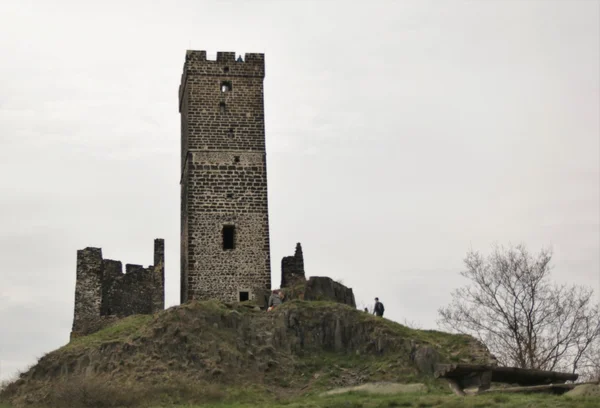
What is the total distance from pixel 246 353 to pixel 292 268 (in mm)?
9743

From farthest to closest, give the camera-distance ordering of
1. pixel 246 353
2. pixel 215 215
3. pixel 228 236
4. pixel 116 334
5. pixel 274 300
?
pixel 228 236 → pixel 215 215 → pixel 274 300 → pixel 116 334 → pixel 246 353

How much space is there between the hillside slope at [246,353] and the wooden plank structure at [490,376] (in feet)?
8.24

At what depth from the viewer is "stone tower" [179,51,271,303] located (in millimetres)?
40906

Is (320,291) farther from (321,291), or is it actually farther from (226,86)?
(226,86)

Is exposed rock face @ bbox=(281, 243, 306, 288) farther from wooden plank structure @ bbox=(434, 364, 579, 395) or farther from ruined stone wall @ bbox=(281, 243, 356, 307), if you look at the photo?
wooden plank structure @ bbox=(434, 364, 579, 395)

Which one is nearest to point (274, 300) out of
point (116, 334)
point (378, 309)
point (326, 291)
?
point (326, 291)

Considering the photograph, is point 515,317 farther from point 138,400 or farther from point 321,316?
point 138,400

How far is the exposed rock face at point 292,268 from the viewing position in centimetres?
4194

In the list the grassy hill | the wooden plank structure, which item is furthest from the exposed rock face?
the wooden plank structure

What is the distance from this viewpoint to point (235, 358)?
32375 millimetres

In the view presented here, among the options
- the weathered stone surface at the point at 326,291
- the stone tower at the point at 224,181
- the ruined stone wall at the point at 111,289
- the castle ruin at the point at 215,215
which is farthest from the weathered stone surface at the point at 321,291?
the ruined stone wall at the point at 111,289

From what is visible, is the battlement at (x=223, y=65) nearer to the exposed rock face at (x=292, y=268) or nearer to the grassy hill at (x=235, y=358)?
the exposed rock face at (x=292, y=268)

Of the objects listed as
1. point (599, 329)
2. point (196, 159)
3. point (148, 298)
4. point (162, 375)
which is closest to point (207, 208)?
point (196, 159)

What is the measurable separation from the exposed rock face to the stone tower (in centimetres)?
127
